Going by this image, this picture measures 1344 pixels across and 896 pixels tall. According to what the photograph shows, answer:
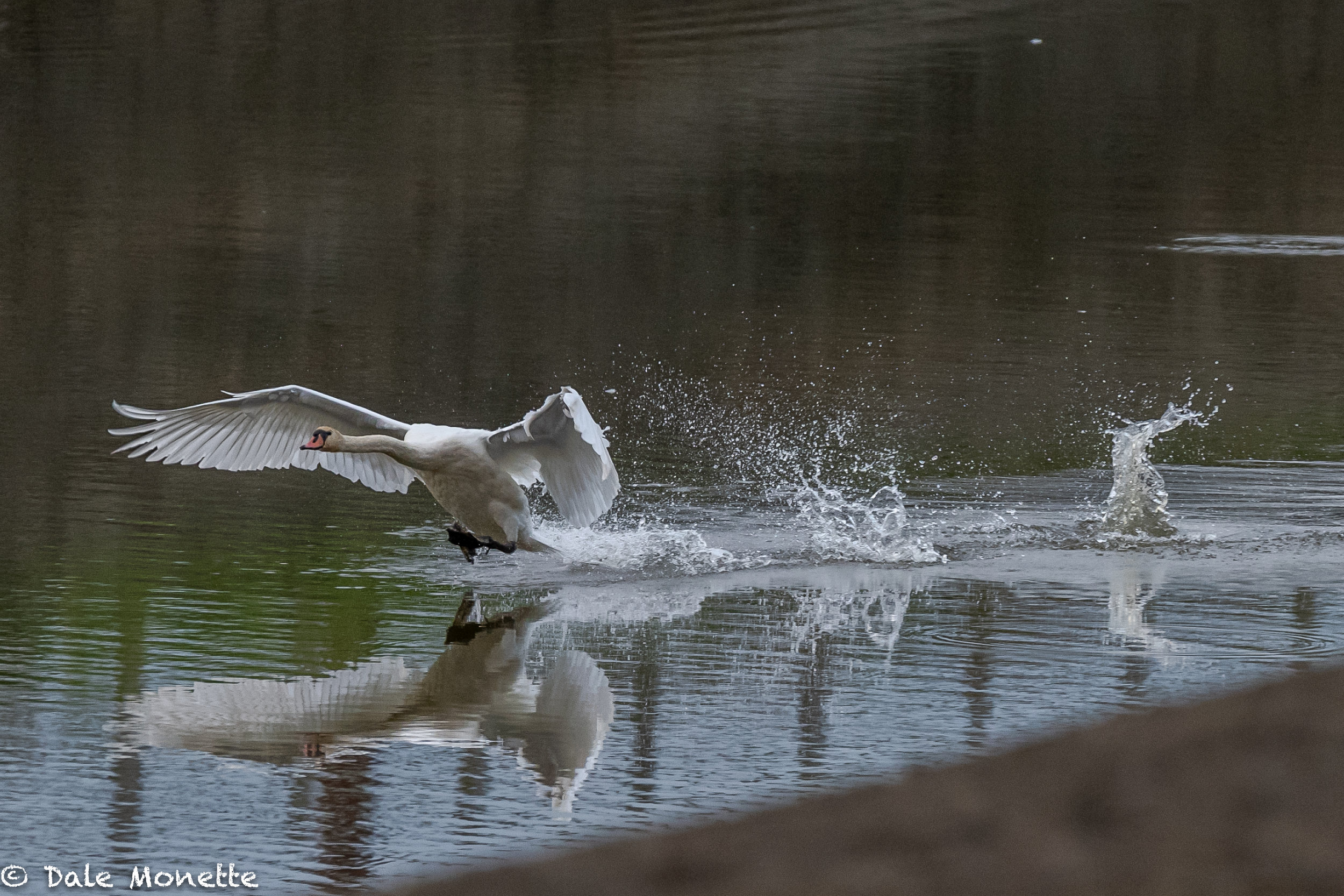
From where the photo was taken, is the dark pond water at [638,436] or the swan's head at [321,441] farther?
the swan's head at [321,441]

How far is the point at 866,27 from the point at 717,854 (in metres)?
45.6

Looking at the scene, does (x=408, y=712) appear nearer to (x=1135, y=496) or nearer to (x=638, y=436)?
(x=1135, y=496)

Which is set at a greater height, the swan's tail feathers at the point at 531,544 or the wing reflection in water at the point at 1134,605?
the swan's tail feathers at the point at 531,544

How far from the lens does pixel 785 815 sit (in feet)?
17.9

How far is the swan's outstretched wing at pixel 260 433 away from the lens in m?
11.4

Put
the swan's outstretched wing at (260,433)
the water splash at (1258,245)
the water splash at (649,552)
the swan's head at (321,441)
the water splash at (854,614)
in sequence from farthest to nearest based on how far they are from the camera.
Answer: the water splash at (1258,245), the swan's outstretched wing at (260,433), the water splash at (649,552), the swan's head at (321,441), the water splash at (854,614)

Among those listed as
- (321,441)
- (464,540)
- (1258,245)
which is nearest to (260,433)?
(321,441)

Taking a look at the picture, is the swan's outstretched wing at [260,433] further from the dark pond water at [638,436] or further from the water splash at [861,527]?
the water splash at [861,527]

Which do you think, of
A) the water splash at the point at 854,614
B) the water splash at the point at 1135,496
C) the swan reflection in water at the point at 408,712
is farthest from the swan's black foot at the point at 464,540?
the water splash at the point at 1135,496

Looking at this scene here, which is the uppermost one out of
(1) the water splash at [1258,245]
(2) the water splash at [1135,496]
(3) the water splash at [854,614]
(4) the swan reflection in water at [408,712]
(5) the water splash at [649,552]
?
(1) the water splash at [1258,245]

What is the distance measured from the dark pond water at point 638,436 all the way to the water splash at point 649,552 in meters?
0.04

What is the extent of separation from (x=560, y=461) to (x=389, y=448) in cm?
95

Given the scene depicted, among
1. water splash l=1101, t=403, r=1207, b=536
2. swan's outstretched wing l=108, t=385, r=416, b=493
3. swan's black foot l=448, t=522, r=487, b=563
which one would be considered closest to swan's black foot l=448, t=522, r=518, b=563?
swan's black foot l=448, t=522, r=487, b=563

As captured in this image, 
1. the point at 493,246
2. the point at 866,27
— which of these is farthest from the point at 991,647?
the point at 866,27
